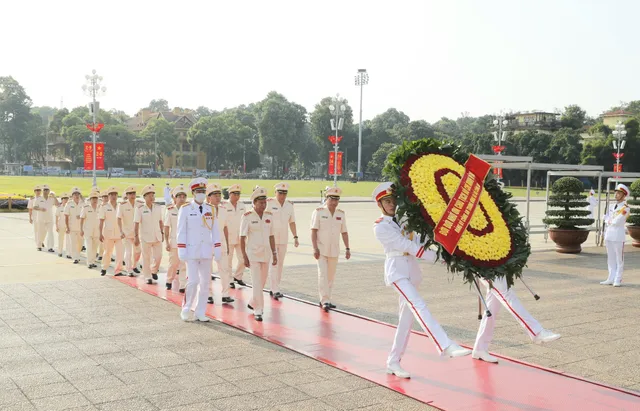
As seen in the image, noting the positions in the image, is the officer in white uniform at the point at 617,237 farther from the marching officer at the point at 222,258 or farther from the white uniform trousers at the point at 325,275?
the marching officer at the point at 222,258

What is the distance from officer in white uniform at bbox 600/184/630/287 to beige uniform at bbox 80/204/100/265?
34.0 feet

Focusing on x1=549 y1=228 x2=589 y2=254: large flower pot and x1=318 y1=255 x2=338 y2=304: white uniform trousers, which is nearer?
x1=318 y1=255 x2=338 y2=304: white uniform trousers

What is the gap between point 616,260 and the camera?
38.6 ft

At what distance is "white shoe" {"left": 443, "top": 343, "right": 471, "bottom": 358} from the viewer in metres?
5.24

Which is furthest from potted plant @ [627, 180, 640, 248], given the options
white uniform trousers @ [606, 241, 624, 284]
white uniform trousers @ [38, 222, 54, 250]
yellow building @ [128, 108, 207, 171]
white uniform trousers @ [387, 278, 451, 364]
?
yellow building @ [128, 108, 207, 171]

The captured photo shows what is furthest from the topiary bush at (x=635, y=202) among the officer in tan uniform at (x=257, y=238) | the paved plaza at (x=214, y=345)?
the officer in tan uniform at (x=257, y=238)

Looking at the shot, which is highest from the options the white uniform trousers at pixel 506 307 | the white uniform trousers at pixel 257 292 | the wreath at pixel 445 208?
the wreath at pixel 445 208

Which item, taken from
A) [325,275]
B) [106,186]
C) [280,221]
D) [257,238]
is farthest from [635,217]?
[106,186]

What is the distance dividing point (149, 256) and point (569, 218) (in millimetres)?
11393

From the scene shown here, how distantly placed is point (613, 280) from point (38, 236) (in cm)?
1361

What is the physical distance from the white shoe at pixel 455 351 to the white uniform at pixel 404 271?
0.66 ft

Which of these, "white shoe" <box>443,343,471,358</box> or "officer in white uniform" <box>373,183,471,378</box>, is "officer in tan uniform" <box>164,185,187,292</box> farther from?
"white shoe" <box>443,343,471,358</box>

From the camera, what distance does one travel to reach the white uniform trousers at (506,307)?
5922 mm

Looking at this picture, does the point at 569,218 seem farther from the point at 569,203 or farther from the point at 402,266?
the point at 402,266
